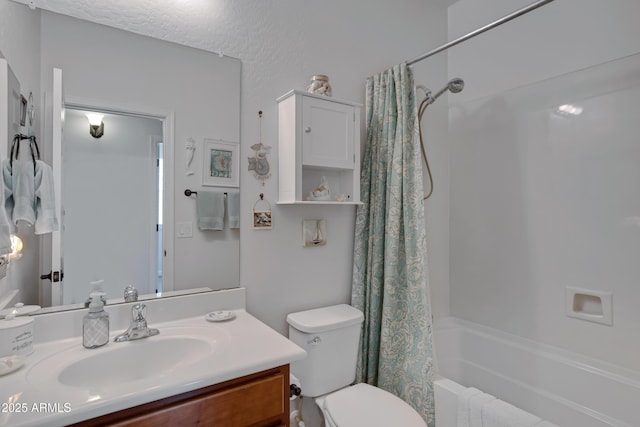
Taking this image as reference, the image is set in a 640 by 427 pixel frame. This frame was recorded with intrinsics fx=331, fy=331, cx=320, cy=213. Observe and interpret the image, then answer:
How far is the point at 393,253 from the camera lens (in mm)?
1704

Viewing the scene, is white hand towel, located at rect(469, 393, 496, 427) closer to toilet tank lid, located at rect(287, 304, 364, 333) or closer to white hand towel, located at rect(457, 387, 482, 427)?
white hand towel, located at rect(457, 387, 482, 427)

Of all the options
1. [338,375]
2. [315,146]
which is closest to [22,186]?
[315,146]

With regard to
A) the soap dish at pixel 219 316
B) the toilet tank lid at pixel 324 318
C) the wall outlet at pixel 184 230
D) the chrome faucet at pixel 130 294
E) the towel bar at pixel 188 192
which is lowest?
the toilet tank lid at pixel 324 318

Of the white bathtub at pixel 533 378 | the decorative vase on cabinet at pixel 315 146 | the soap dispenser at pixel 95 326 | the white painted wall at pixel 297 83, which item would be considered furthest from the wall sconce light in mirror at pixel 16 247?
the white bathtub at pixel 533 378

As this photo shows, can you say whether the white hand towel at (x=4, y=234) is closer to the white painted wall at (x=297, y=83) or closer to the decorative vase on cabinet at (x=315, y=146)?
the white painted wall at (x=297, y=83)

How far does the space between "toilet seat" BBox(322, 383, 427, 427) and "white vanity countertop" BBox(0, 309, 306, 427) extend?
0.50 meters

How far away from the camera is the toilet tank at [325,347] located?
4.94 feet

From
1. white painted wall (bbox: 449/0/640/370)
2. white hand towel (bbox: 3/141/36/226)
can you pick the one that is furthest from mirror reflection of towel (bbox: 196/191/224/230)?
white painted wall (bbox: 449/0/640/370)

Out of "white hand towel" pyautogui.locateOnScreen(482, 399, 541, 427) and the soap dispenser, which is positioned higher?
the soap dispenser

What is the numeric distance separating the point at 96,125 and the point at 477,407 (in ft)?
5.94

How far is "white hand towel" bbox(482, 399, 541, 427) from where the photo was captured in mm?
1182

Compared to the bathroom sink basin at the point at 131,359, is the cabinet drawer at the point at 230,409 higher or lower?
lower

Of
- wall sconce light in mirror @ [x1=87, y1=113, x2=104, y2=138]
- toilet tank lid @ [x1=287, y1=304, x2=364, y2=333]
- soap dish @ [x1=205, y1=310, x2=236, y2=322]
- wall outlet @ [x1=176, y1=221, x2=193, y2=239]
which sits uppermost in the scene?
wall sconce light in mirror @ [x1=87, y1=113, x2=104, y2=138]

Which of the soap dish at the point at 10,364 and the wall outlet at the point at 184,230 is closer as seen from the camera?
the soap dish at the point at 10,364
